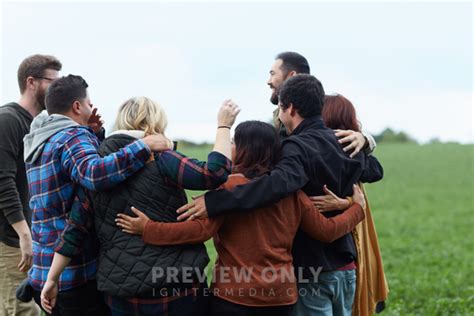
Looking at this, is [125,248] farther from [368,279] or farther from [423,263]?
[423,263]

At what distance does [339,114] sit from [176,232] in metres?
1.46

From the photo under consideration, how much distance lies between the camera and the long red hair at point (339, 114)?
4.31 meters

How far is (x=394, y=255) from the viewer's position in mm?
13094

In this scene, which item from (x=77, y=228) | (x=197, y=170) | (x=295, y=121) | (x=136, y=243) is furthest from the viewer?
(x=295, y=121)

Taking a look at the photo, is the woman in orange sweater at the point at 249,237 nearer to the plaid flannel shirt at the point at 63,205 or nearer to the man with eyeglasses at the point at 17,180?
the plaid flannel shirt at the point at 63,205

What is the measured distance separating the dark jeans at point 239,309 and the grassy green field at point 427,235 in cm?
452

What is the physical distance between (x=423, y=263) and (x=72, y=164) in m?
9.59

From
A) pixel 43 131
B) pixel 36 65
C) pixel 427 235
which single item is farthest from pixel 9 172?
pixel 427 235

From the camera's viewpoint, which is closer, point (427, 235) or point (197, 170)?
point (197, 170)

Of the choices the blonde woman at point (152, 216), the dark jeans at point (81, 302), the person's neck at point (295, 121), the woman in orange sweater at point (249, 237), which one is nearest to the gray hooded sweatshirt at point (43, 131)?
the blonde woman at point (152, 216)

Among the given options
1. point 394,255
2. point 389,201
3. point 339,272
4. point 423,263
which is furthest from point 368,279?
point 389,201

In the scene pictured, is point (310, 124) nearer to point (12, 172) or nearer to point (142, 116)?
point (142, 116)

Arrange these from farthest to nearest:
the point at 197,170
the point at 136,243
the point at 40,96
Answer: the point at 40,96 < the point at 136,243 < the point at 197,170

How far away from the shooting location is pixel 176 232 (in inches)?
140
